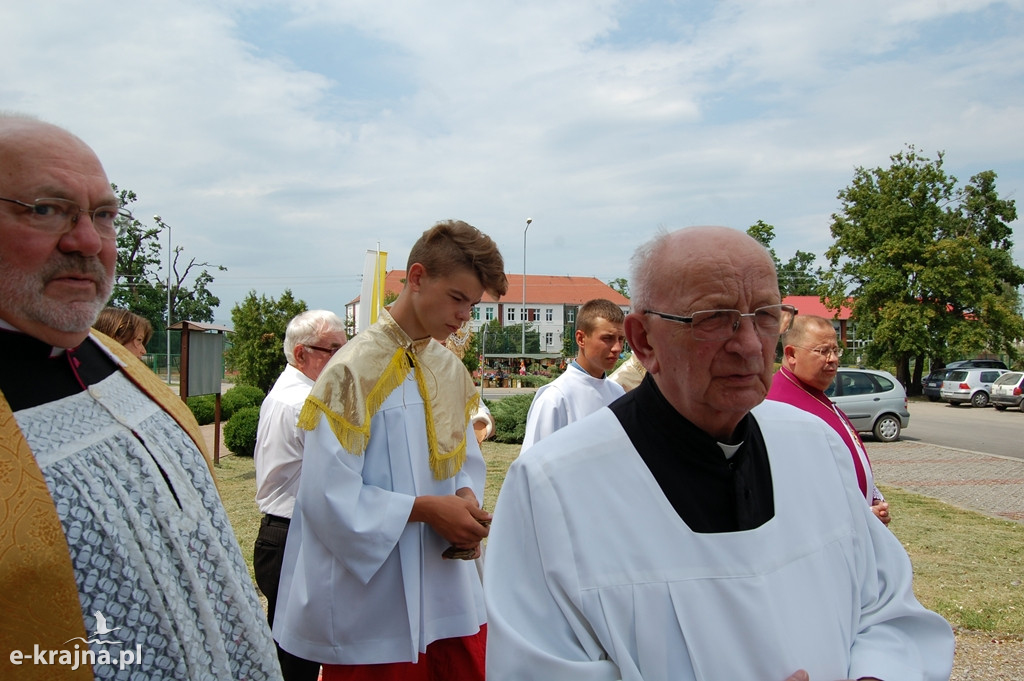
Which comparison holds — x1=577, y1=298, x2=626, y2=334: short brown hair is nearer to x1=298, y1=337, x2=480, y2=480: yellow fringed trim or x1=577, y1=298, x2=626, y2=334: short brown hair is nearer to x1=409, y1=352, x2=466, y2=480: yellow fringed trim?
x1=298, y1=337, x2=480, y2=480: yellow fringed trim

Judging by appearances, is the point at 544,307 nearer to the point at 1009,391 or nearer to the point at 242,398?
the point at 1009,391

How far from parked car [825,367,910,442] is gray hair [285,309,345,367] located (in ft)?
46.3

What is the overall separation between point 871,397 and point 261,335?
43.3 ft

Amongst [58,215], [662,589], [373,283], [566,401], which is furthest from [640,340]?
[373,283]

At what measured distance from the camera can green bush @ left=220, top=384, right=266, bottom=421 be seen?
1556 centimetres

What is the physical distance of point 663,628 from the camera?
1608mm

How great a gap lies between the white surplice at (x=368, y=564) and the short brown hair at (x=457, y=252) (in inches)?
21.8

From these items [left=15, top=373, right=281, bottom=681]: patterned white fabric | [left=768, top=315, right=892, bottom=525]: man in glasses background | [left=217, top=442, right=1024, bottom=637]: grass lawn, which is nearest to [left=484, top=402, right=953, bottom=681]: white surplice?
[left=15, top=373, right=281, bottom=681]: patterned white fabric

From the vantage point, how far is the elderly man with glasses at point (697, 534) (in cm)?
161

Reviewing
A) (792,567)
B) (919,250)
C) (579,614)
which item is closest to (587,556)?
(579,614)

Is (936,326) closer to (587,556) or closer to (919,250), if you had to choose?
(919,250)

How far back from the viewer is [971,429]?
19.9m

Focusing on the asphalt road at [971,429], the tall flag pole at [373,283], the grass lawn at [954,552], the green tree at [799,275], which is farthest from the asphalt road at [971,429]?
the green tree at [799,275]

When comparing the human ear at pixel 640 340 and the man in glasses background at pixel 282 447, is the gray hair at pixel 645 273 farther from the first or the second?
the man in glasses background at pixel 282 447
